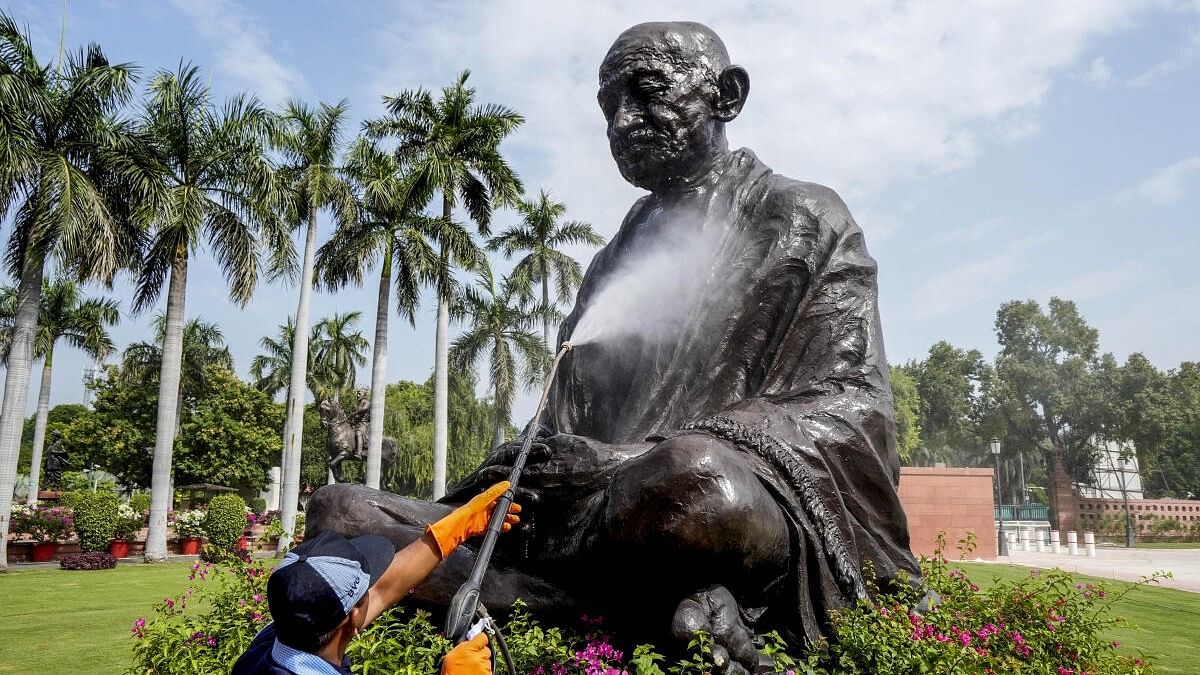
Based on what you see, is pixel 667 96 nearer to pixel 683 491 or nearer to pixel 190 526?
pixel 683 491

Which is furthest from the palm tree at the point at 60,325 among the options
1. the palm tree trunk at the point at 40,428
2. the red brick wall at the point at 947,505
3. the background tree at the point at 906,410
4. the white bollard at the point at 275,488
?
the background tree at the point at 906,410

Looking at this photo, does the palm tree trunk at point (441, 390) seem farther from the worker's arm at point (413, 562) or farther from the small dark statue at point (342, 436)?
the worker's arm at point (413, 562)

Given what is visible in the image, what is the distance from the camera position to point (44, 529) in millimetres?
18812

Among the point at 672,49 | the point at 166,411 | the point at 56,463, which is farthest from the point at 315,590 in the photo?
the point at 56,463

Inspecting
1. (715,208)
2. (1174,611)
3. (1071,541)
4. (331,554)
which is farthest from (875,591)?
(1071,541)

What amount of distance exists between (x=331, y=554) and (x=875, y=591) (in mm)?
2265

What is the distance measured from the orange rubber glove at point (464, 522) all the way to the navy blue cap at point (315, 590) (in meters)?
0.23

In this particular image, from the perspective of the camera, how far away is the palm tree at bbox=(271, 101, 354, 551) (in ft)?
64.3

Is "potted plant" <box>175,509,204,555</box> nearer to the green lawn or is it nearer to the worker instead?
the green lawn

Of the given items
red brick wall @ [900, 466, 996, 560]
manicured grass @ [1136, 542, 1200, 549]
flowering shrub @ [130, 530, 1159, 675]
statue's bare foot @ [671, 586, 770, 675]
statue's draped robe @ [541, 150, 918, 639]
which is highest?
statue's draped robe @ [541, 150, 918, 639]

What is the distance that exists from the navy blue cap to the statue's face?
2.64 metres

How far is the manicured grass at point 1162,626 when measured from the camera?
6.87 m

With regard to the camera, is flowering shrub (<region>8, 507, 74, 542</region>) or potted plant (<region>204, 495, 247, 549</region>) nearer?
flowering shrub (<region>8, 507, 74, 542</region>)

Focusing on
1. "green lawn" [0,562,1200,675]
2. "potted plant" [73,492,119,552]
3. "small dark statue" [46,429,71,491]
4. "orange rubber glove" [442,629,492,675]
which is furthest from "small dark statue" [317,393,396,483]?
"orange rubber glove" [442,629,492,675]
